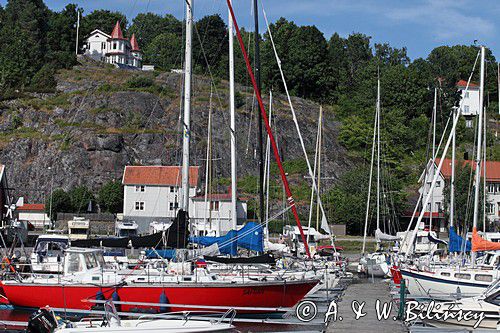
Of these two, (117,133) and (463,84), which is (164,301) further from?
(463,84)

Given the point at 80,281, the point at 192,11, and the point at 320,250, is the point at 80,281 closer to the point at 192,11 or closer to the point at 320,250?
the point at 192,11

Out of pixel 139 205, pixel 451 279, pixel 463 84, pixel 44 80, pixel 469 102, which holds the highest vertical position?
pixel 463 84

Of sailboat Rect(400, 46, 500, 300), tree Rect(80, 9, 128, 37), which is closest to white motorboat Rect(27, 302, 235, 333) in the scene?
sailboat Rect(400, 46, 500, 300)

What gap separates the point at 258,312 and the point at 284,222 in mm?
46580

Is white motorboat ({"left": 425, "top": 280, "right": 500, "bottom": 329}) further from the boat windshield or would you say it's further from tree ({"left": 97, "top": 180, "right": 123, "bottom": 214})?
tree ({"left": 97, "top": 180, "right": 123, "bottom": 214})

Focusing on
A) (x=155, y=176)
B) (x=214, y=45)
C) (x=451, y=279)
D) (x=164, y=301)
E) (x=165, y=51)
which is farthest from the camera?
(x=165, y=51)

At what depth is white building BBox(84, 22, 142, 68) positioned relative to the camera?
486 ft

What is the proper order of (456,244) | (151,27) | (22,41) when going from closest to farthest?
(456,244) → (22,41) → (151,27)

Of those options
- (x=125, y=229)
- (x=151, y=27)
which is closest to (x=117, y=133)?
(x=125, y=229)

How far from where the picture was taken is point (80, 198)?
8512 centimetres

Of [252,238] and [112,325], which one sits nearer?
[112,325]

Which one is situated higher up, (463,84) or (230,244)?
(463,84)

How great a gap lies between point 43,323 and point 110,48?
430ft

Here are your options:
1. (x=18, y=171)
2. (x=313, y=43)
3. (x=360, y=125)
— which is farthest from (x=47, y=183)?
(x=313, y=43)
